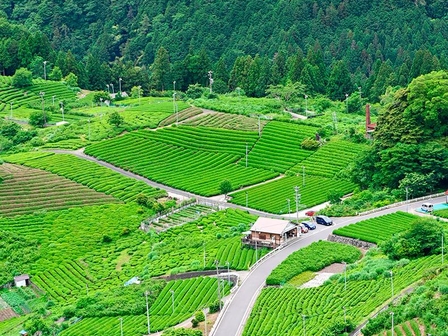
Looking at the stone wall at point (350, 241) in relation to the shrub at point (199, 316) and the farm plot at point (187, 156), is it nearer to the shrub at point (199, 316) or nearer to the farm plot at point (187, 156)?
the shrub at point (199, 316)

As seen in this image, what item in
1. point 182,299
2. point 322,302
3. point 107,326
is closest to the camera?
point 322,302

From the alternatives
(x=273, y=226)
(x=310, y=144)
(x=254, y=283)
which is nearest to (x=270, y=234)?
(x=273, y=226)

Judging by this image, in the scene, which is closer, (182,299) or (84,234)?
(182,299)

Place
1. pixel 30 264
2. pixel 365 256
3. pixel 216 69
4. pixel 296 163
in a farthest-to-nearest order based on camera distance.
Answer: pixel 216 69 < pixel 296 163 < pixel 30 264 < pixel 365 256

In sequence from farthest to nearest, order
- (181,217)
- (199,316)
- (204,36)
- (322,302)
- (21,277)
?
1. (204,36)
2. (181,217)
3. (21,277)
4. (322,302)
5. (199,316)

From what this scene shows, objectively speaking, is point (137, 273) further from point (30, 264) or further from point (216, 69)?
point (216, 69)

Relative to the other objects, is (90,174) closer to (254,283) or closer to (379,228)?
(379,228)

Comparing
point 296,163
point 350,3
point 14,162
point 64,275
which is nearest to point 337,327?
point 64,275
